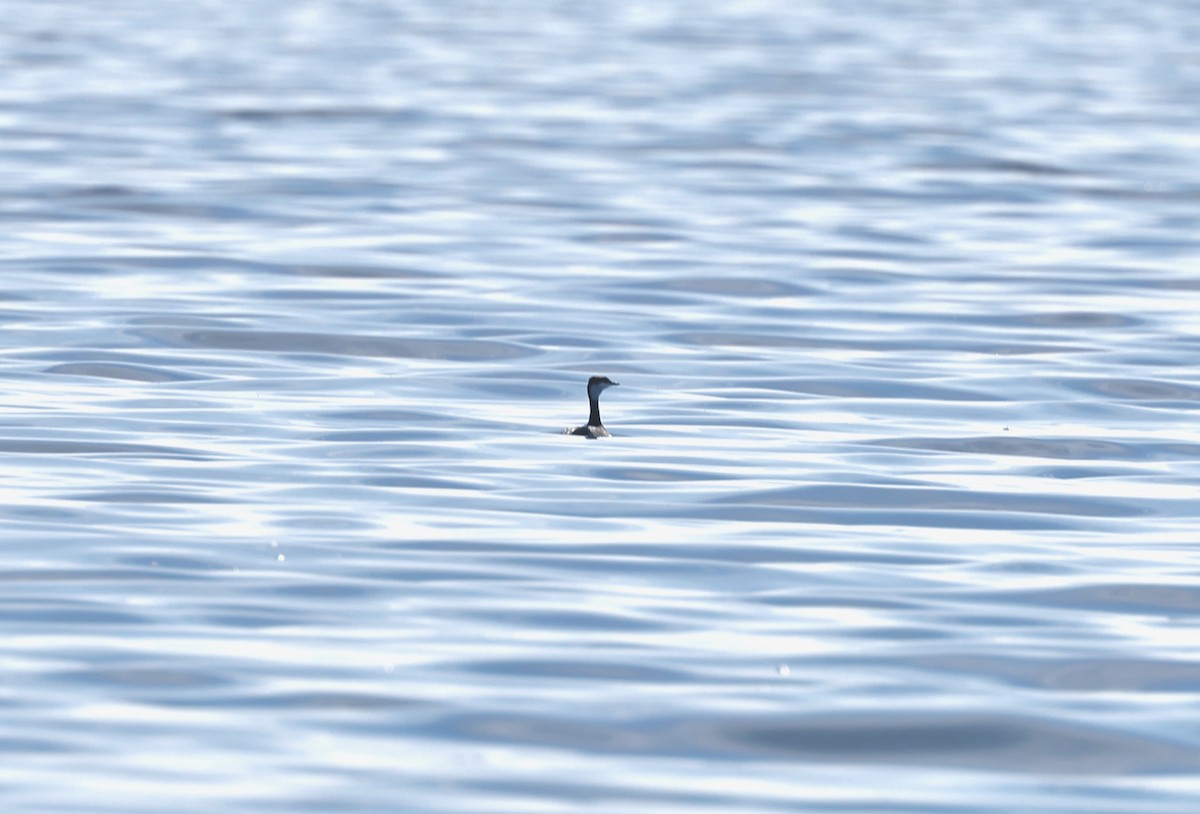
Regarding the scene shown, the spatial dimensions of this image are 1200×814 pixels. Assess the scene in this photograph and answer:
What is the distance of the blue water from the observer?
8.61 meters

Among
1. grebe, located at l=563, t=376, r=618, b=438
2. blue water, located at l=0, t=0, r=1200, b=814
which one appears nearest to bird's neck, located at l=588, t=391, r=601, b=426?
grebe, located at l=563, t=376, r=618, b=438

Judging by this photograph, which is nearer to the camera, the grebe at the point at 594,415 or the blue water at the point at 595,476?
the blue water at the point at 595,476

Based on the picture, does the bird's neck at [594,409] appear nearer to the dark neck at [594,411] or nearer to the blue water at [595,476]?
the dark neck at [594,411]

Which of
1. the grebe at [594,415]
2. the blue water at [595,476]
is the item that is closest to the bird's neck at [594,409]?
the grebe at [594,415]

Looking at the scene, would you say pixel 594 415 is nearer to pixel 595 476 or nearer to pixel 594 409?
pixel 594 409

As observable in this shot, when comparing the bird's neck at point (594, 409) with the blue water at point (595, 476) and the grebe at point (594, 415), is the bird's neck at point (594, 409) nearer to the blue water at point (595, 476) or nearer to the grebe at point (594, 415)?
the grebe at point (594, 415)

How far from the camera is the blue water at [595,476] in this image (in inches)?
339

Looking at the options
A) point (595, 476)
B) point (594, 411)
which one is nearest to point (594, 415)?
point (594, 411)

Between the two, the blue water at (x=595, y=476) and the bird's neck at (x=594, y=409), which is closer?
the blue water at (x=595, y=476)

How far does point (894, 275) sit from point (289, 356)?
737cm

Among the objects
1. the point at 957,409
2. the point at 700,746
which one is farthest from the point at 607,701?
the point at 957,409

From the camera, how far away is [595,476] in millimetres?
13578

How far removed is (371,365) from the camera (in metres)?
18.2

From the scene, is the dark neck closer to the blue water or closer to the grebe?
the grebe
